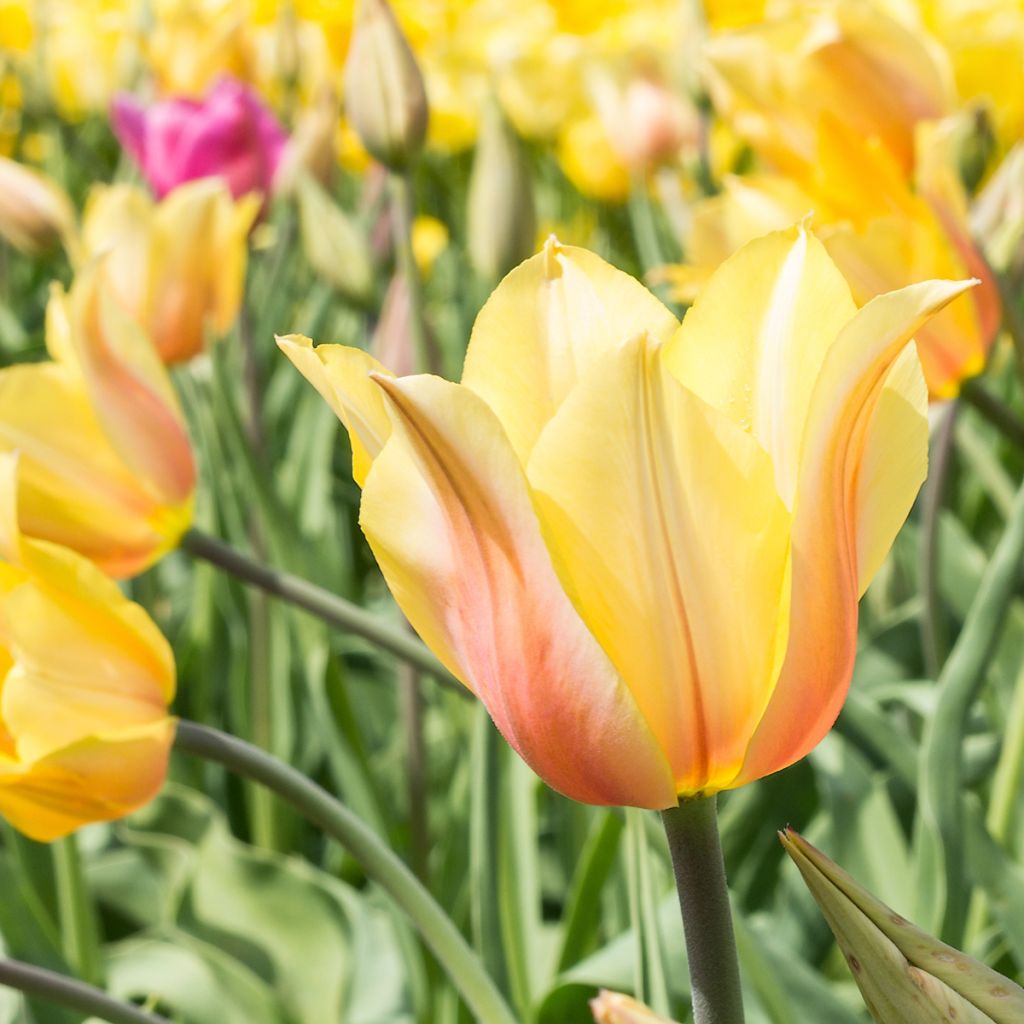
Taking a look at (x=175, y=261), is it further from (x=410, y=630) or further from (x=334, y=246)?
(x=410, y=630)

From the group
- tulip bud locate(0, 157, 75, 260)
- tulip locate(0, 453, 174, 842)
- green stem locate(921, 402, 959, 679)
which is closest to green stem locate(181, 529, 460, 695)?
tulip locate(0, 453, 174, 842)

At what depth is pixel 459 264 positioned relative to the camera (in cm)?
207

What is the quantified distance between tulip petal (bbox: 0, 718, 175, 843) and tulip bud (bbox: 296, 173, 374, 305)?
0.75 m

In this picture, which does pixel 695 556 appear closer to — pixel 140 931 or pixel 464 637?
pixel 464 637

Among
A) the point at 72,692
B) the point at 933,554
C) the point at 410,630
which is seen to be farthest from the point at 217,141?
the point at 72,692

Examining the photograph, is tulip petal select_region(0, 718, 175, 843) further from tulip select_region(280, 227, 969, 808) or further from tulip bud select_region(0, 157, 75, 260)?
tulip bud select_region(0, 157, 75, 260)

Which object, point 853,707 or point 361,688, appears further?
point 361,688

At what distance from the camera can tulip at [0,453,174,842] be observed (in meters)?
0.56

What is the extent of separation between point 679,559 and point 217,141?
4.49ft

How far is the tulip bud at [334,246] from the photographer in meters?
1.27

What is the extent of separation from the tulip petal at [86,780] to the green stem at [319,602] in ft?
Answer: 0.61

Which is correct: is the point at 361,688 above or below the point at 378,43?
below

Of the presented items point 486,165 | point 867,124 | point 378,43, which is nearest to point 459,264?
point 486,165

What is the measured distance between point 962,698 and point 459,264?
4.90ft
